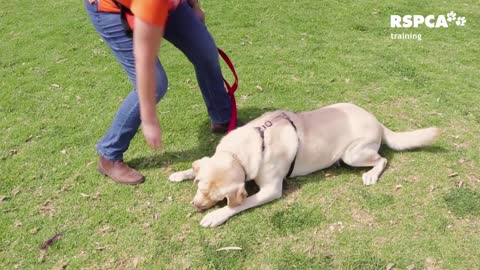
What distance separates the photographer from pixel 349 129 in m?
3.89

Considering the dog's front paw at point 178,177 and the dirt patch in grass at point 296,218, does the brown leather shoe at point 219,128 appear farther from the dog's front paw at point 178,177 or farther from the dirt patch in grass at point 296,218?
the dirt patch in grass at point 296,218

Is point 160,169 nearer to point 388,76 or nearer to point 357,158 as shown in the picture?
point 357,158

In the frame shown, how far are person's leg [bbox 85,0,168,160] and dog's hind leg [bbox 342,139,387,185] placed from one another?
168 cm

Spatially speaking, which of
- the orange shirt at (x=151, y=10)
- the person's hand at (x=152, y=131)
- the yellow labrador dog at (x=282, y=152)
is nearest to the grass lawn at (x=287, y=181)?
the yellow labrador dog at (x=282, y=152)

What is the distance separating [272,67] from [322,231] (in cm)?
294

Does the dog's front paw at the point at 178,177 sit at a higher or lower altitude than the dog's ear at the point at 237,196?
lower

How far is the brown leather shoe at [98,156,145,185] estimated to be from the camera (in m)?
3.99

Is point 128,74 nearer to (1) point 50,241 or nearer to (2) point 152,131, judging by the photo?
(2) point 152,131

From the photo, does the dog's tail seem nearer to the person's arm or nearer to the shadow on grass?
the shadow on grass

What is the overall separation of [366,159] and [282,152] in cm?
80

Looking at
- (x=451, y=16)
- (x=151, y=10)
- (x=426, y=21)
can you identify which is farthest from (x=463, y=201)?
(x=451, y=16)

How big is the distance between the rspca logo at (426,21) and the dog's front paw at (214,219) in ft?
16.2

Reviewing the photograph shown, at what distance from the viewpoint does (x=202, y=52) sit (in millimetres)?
3861

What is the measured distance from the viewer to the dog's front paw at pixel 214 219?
3.53 m
